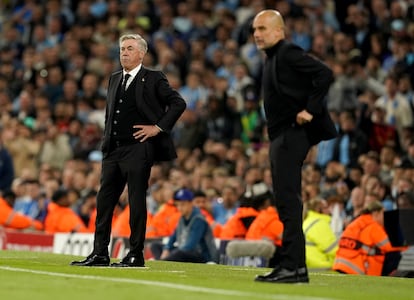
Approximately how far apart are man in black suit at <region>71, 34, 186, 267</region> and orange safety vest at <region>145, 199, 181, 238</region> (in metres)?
7.17

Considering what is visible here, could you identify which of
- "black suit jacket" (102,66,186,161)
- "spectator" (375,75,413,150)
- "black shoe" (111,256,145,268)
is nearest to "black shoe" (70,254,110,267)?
"black shoe" (111,256,145,268)

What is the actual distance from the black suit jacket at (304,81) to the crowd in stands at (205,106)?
250 inches

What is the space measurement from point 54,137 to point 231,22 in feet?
14.6

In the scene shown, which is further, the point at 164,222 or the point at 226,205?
the point at 226,205

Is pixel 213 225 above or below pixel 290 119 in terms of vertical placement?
below

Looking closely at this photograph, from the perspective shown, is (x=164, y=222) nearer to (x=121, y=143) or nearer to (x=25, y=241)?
(x=25, y=241)

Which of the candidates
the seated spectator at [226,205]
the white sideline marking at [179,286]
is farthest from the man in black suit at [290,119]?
the seated spectator at [226,205]

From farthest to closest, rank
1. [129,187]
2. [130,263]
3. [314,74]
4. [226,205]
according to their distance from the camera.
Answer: [226,205]
[129,187]
[130,263]
[314,74]

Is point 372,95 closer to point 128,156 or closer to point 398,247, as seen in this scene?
point 398,247

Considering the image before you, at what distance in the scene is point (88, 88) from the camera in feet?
83.8

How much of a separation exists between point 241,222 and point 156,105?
6.07 metres

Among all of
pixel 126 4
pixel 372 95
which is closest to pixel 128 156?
pixel 372 95

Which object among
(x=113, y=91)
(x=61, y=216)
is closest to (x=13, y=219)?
(x=61, y=216)

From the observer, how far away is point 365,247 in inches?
581
